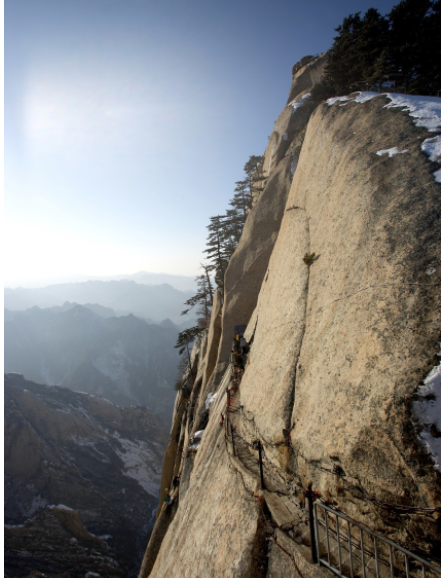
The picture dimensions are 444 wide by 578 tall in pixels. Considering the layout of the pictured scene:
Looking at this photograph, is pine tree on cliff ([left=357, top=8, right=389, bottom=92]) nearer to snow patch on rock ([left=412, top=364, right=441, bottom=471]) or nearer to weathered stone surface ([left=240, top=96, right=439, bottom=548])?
weathered stone surface ([left=240, top=96, right=439, bottom=548])

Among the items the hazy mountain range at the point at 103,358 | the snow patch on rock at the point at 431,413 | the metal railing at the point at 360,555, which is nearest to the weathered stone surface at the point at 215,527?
the metal railing at the point at 360,555

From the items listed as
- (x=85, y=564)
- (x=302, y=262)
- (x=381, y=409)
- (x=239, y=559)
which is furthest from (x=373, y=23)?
(x=85, y=564)

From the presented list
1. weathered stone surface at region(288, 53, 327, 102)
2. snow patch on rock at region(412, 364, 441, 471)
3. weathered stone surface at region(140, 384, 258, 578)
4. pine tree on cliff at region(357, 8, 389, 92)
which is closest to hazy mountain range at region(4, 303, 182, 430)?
weathered stone surface at region(140, 384, 258, 578)

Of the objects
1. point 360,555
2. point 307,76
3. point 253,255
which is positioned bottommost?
point 360,555

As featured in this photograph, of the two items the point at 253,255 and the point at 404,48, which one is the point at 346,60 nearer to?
the point at 404,48

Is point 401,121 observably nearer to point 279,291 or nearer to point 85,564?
point 279,291

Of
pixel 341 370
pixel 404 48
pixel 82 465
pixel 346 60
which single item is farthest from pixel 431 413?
pixel 82 465

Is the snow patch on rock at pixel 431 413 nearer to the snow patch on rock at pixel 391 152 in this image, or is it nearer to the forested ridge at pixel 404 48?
the snow patch on rock at pixel 391 152
